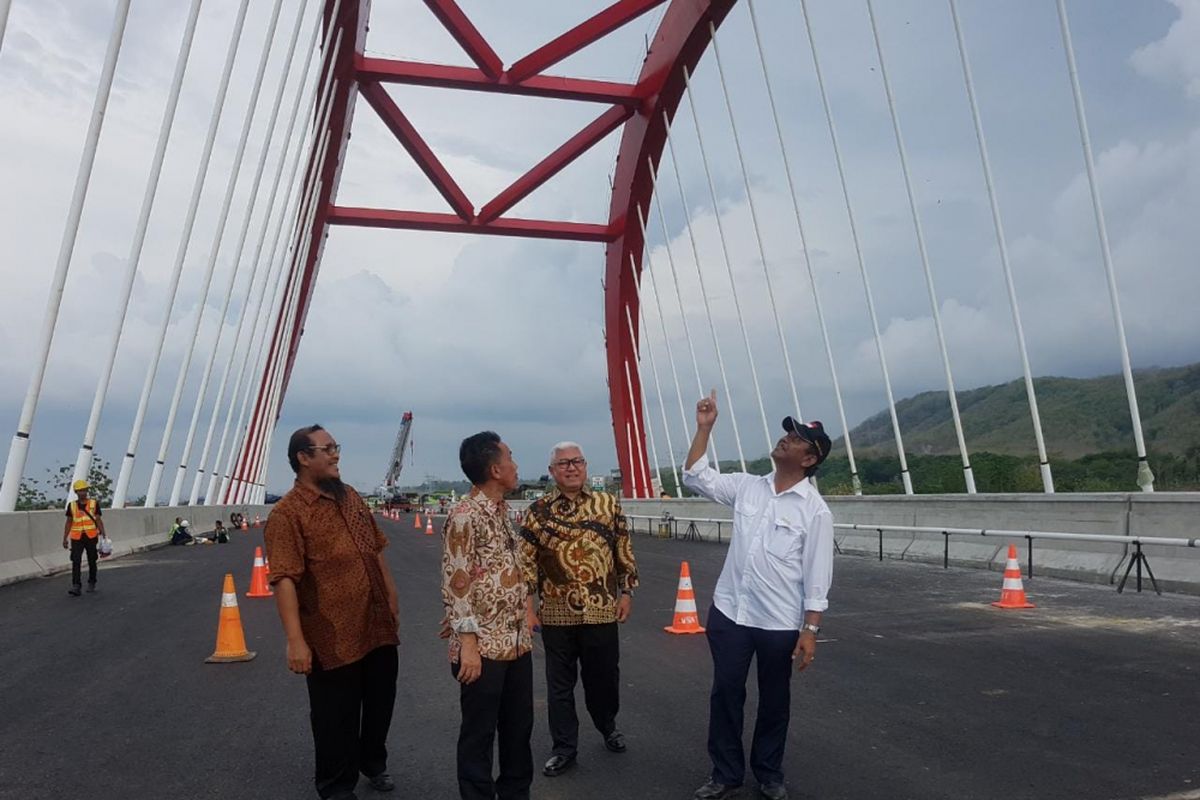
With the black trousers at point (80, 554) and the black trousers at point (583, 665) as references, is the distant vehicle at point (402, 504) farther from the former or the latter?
the black trousers at point (583, 665)

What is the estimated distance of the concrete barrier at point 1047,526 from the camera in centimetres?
1163

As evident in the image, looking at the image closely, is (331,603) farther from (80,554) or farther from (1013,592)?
(80,554)

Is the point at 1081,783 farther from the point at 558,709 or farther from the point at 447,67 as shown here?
the point at 447,67

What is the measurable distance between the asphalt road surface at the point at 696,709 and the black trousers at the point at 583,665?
28 cm

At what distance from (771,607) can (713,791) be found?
828mm

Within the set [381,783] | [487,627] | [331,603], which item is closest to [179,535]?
[381,783]

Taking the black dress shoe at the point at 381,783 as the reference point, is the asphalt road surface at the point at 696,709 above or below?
above

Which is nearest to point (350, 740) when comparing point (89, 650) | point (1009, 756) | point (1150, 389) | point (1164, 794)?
point (1009, 756)

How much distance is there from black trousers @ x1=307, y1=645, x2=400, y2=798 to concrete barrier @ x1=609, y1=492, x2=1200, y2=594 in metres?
9.43

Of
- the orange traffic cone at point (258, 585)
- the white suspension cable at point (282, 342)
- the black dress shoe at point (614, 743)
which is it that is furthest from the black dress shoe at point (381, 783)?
the white suspension cable at point (282, 342)

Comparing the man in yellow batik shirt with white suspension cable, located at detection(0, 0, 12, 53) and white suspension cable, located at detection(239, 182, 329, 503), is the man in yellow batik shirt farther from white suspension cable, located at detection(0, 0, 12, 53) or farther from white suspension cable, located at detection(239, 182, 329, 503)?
white suspension cable, located at detection(239, 182, 329, 503)

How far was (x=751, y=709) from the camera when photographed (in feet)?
20.9

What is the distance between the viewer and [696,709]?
254 inches

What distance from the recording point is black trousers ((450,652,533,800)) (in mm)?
4316
